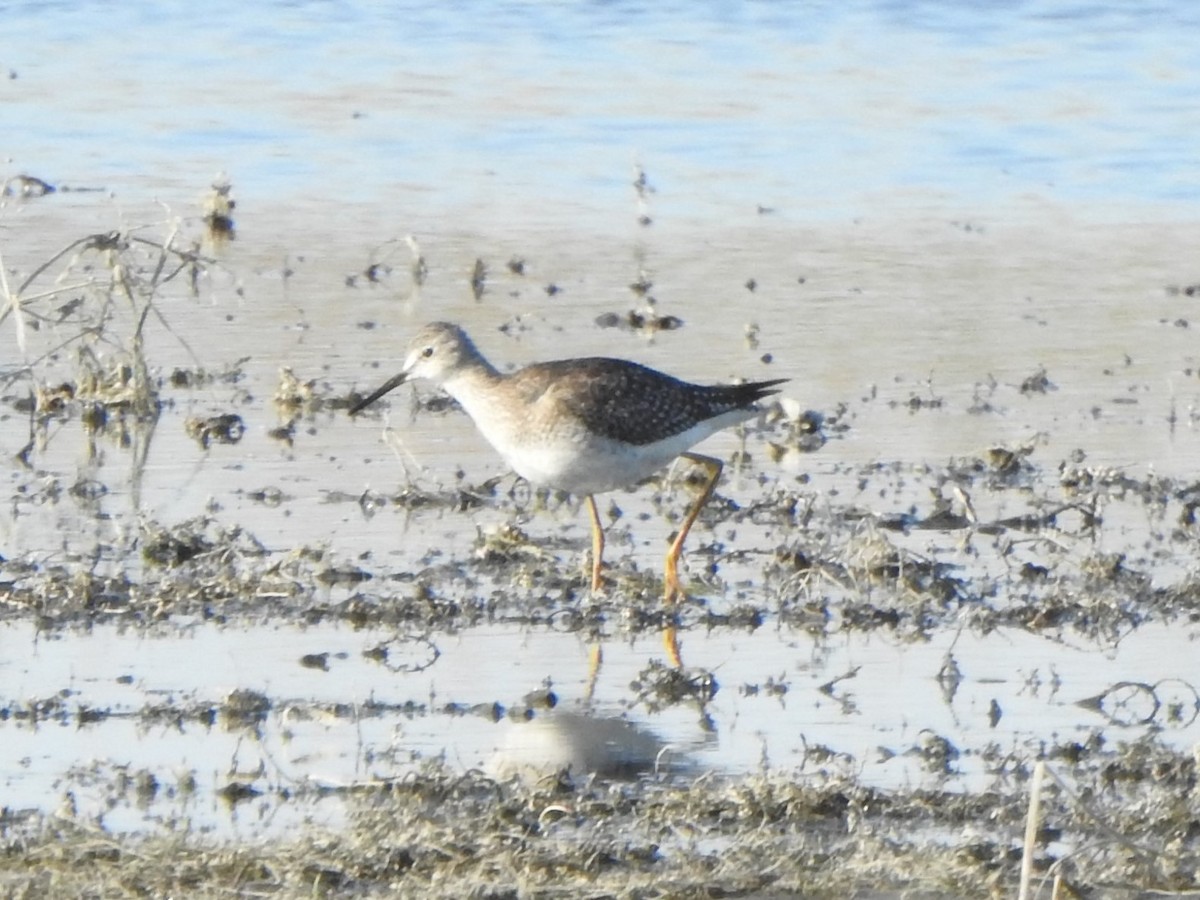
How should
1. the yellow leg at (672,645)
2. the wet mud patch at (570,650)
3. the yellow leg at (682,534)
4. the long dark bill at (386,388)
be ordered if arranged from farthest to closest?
1. the long dark bill at (386,388)
2. the yellow leg at (682,534)
3. the yellow leg at (672,645)
4. the wet mud patch at (570,650)

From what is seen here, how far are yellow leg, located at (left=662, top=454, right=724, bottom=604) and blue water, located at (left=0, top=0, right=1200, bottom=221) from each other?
8011 millimetres

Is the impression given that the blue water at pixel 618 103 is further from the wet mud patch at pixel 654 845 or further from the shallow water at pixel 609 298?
the wet mud patch at pixel 654 845

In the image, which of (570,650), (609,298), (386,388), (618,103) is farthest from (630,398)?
(618,103)

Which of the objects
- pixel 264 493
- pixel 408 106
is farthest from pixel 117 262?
pixel 408 106

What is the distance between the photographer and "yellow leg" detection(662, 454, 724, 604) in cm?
960

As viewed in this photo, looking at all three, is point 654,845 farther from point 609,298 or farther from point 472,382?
point 609,298

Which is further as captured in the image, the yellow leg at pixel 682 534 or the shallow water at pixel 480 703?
the yellow leg at pixel 682 534

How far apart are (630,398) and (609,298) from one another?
533 centimetres

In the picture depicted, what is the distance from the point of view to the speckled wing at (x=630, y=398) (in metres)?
10.3

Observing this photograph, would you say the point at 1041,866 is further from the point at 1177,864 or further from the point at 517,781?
the point at 517,781

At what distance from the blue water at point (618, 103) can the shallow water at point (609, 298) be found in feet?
0.23

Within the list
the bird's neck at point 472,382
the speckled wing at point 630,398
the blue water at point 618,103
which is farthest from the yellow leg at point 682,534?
the blue water at point 618,103

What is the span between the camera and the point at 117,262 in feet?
40.0

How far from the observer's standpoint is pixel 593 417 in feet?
33.6
